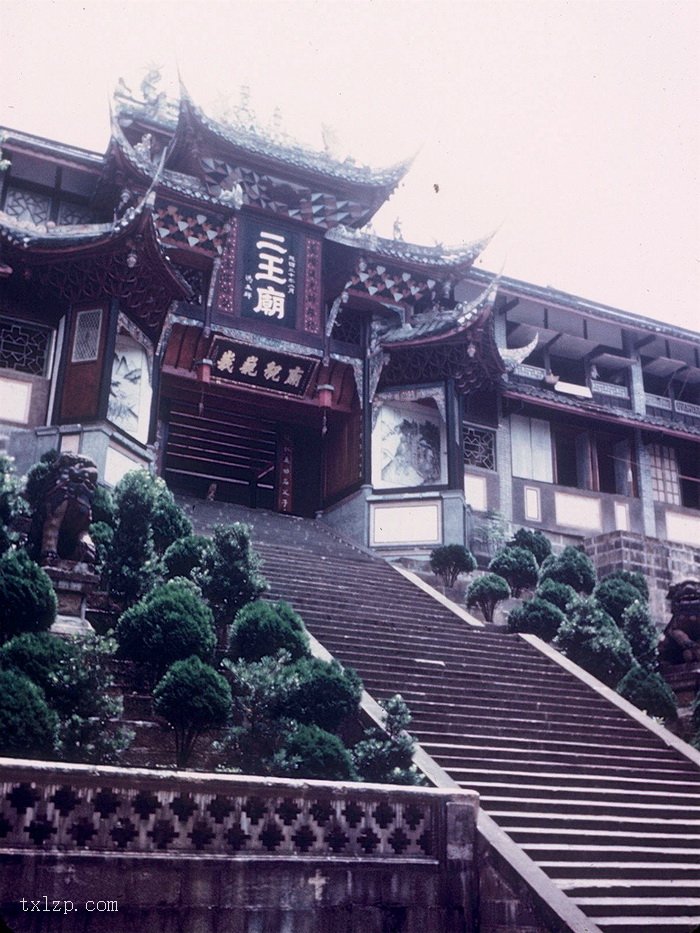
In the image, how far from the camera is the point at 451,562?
17781 mm

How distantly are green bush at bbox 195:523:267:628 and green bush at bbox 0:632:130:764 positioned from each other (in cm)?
287

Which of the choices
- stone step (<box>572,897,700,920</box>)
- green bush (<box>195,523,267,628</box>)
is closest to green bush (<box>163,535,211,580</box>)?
green bush (<box>195,523,267,628</box>)

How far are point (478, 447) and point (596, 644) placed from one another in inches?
381

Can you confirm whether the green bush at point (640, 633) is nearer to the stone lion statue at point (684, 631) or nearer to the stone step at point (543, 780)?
the stone lion statue at point (684, 631)

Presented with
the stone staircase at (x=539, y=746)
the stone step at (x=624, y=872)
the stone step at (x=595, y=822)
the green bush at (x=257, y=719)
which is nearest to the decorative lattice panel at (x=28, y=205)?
the stone staircase at (x=539, y=746)

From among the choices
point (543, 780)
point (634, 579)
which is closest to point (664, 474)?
point (634, 579)

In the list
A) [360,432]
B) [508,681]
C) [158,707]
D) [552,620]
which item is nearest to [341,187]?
[360,432]

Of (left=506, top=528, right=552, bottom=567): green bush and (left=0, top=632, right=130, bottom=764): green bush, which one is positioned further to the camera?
(left=506, top=528, right=552, bottom=567): green bush

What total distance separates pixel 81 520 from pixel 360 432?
1095cm

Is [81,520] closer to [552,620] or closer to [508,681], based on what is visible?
[508,681]

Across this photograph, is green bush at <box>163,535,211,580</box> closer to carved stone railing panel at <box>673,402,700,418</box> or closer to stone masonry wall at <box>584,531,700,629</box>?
stone masonry wall at <box>584,531,700,629</box>

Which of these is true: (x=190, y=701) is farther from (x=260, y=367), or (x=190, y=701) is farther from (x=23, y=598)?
(x=260, y=367)

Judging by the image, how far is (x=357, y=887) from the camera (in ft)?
23.2

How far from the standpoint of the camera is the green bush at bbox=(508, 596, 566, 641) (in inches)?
582
